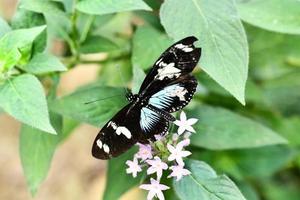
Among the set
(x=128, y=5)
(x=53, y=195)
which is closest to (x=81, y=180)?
(x=53, y=195)

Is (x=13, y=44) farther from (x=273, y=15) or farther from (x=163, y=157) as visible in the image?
(x=273, y=15)

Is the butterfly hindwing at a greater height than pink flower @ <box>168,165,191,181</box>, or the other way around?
the butterfly hindwing

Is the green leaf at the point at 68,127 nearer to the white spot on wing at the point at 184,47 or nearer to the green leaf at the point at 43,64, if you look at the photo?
the green leaf at the point at 43,64

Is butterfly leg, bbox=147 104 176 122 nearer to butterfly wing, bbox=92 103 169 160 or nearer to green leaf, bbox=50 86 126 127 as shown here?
butterfly wing, bbox=92 103 169 160

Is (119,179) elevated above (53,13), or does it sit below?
below

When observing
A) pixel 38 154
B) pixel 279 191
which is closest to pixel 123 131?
pixel 38 154

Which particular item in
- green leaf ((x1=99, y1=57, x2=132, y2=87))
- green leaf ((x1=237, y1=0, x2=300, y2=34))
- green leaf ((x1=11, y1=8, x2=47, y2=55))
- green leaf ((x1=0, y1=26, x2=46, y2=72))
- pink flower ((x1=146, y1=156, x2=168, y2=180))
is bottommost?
green leaf ((x1=99, y1=57, x2=132, y2=87))

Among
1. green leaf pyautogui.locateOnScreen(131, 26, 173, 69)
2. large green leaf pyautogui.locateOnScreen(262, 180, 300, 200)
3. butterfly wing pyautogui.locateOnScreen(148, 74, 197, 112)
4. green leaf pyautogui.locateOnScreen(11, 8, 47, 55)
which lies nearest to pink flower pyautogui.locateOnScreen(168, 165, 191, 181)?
butterfly wing pyautogui.locateOnScreen(148, 74, 197, 112)

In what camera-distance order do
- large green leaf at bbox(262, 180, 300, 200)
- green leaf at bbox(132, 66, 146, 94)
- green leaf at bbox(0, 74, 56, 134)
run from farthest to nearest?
1. large green leaf at bbox(262, 180, 300, 200)
2. green leaf at bbox(132, 66, 146, 94)
3. green leaf at bbox(0, 74, 56, 134)
